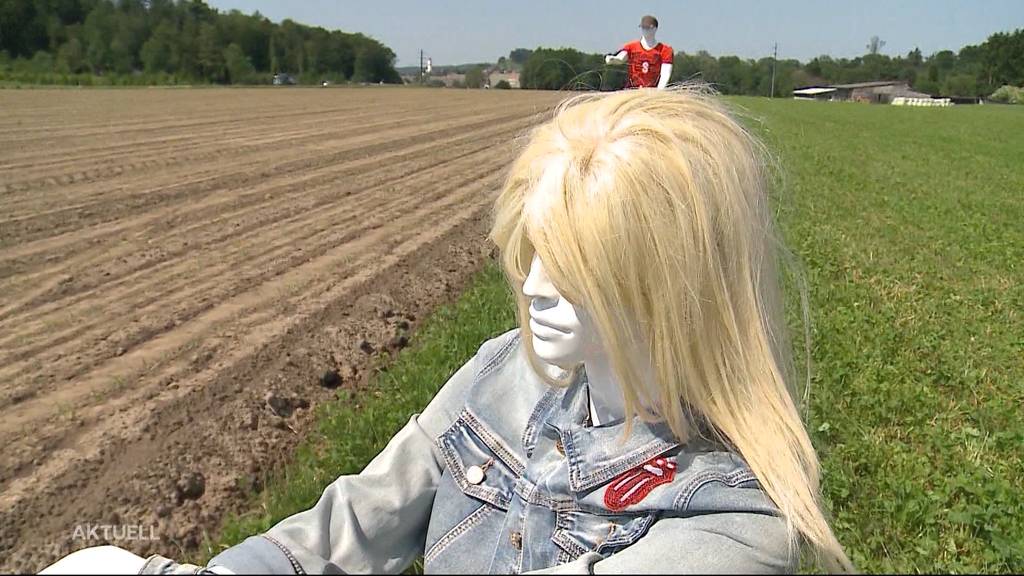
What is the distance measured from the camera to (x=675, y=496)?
4.15 ft

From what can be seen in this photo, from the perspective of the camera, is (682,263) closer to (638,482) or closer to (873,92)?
(638,482)

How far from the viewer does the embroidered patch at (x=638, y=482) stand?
132cm

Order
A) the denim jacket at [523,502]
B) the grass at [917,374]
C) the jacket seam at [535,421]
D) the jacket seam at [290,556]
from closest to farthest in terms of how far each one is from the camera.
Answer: the jacket seam at [290,556]
the denim jacket at [523,502]
the jacket seam at [535,421]
the grass at [917,374]

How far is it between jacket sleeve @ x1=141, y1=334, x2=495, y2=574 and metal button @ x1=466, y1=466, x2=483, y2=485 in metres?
0.12

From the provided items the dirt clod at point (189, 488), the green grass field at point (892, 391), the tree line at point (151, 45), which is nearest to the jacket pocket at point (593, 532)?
the green grass field at point (892, 391)

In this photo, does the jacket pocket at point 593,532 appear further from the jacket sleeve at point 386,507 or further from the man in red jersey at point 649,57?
the man in red jersey at point 649,57

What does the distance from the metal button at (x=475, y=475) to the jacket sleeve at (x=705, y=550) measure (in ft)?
1.35

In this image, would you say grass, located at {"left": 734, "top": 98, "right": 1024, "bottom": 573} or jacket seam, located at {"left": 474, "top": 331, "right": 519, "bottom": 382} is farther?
grass, located at {"left": 734, "top": 98, "right": 1024, "bottom": 573}

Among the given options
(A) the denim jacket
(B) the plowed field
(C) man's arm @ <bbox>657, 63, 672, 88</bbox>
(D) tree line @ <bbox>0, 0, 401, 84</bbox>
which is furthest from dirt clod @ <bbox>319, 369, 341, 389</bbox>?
(D) tree line @ <bbox>0, 0, 401, 84</bbox>

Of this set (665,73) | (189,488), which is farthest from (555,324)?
(665,73)

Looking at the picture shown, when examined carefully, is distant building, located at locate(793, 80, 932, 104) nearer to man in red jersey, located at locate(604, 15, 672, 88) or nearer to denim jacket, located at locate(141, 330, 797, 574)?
man in red jersey, located at locate(604, 15, 672, 88)

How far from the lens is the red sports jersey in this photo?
7.20m

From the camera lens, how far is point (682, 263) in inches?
49.0

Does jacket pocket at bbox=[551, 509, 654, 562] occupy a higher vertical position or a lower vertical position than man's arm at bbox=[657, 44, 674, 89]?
lower
